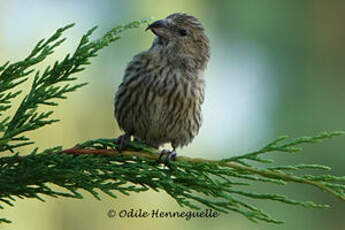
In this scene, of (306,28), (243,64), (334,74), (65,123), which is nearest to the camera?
(65,123)

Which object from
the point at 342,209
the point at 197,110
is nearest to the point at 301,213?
the point at 342,209

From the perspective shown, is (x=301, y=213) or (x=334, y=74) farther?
(x=334, y=74)

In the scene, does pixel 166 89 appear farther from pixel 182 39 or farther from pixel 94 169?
pixel 94 169

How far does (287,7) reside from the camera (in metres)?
13.8

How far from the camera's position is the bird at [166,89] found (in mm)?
4930

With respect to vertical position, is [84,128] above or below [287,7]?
below

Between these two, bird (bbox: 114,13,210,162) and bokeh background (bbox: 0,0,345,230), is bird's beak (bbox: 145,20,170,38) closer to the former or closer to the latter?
bird (bbox: 114,13,210,162)

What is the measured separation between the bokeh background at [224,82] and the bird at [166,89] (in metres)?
3.39

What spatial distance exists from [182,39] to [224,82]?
5675mm

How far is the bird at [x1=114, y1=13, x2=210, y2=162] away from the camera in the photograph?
16.2ft

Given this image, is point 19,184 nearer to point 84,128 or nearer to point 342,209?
point 84,128

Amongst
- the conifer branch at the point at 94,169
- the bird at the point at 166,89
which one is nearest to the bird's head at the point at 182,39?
the bird at the point at 166,89

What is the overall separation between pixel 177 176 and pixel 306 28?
37.9 feet

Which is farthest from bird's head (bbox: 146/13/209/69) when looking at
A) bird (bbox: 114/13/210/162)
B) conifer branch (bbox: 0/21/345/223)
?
conifer branch (bbox: 0/21/345/223)
